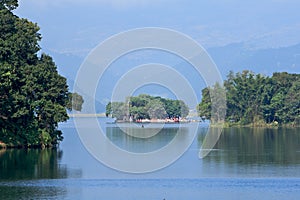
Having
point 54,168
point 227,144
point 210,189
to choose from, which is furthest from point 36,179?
point 227,144

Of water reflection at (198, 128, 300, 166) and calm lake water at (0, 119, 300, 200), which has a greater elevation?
water reflection at (198, 128, 300, 166)

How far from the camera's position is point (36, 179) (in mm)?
35406

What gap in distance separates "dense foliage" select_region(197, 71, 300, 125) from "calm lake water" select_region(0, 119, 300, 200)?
5050 cm

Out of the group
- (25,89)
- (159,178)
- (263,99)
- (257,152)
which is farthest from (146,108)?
(159,178)

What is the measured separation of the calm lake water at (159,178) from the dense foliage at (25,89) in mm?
1903

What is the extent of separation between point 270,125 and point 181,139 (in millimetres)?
37285

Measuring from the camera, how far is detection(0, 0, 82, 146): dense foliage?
158 feet

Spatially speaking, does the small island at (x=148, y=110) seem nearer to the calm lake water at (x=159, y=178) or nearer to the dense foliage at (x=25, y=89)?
the dense foliage at (x=25, y=89)

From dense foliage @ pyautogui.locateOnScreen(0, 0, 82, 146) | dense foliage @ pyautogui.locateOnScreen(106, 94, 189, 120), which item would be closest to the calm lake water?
dense foliage @ pyautogui.locateOnScreen(0, 0, 82, 146)

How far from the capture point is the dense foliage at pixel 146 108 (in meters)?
109

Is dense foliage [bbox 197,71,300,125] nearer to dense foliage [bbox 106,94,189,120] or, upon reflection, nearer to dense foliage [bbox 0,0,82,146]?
dense foliage [bbox 106,94,189,120]

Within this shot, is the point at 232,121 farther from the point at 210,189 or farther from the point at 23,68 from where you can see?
the point at 210,189

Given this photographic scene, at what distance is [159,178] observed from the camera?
37188mm

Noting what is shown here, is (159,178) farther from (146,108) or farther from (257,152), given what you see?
(146,108)
